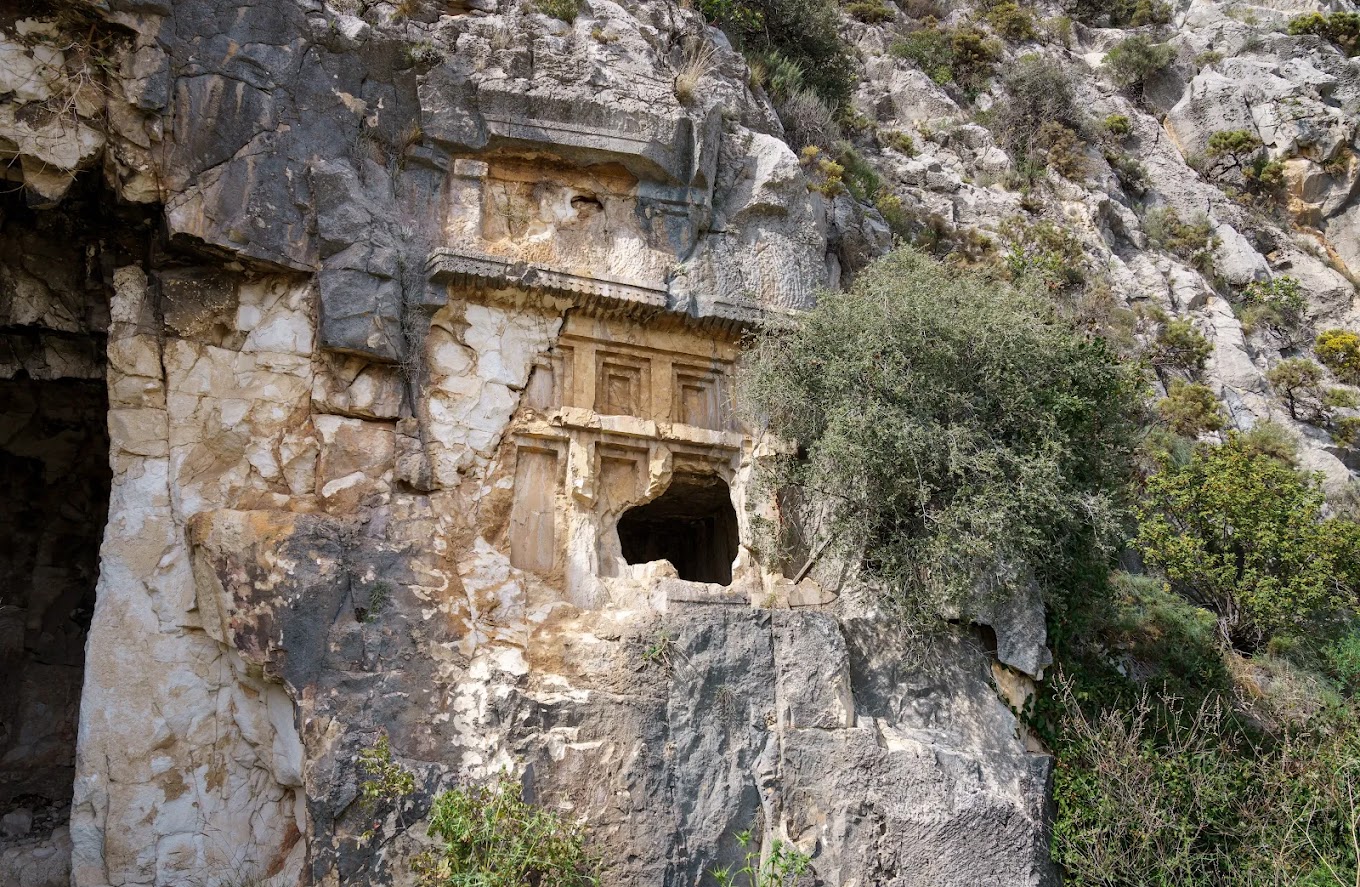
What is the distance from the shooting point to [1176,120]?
18.7 m

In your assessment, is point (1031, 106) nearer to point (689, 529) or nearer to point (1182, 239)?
point (1182, 239)

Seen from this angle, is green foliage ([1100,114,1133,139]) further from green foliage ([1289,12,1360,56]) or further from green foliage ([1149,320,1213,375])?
green foliage ([1289,12,1360,56])

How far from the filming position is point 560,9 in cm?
979

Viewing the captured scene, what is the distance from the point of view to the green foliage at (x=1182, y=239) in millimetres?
16172

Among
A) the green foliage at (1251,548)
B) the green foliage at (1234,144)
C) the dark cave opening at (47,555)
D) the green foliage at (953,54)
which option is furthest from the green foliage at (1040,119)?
the dark cave opening at (47,555)

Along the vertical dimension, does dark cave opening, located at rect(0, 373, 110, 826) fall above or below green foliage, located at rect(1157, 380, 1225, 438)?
below

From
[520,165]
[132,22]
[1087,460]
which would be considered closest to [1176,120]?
[1087,460]

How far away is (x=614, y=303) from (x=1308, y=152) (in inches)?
566

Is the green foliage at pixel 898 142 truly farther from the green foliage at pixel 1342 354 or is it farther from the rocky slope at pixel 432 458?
the green foliage at pixel 1342 354

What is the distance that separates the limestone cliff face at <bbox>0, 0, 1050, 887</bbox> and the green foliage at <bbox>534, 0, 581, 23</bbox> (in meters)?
0.08

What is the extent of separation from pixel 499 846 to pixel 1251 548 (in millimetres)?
7931

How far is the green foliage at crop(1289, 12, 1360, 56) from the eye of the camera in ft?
65.2

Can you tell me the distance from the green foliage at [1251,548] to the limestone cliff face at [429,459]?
334cm

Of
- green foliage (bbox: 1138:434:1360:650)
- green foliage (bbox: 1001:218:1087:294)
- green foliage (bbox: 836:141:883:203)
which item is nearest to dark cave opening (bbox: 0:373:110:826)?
green foliage (bbox: 836:141:883:203)
